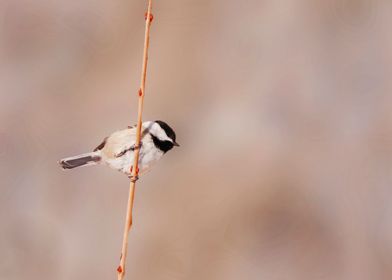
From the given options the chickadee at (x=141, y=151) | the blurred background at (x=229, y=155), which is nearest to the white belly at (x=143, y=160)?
the chickadee at (x=141, y=151)

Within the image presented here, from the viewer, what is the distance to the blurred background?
5238 millimetres

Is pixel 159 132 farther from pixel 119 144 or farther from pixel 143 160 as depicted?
pixel 119 144

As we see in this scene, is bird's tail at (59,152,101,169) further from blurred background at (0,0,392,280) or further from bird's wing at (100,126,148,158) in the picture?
blurred background at (0,0,392,280)

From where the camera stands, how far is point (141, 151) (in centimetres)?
194

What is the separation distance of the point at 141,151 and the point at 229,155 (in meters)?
3.55

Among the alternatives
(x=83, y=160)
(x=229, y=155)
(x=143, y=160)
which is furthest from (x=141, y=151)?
(x=229, y=155)

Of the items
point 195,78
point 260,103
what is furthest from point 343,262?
point 195,78

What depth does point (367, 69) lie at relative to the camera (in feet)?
17.8

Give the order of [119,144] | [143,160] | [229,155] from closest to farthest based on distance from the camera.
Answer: [143,160], [119,144], [229,155]

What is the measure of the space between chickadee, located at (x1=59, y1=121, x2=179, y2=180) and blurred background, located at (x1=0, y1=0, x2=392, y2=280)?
2.91 m

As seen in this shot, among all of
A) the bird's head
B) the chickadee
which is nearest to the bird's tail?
the chickadee

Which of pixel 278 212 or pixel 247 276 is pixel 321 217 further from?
pixel 247 276

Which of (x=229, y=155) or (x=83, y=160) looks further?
(x=229, y=155)

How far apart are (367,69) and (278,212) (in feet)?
4.34
